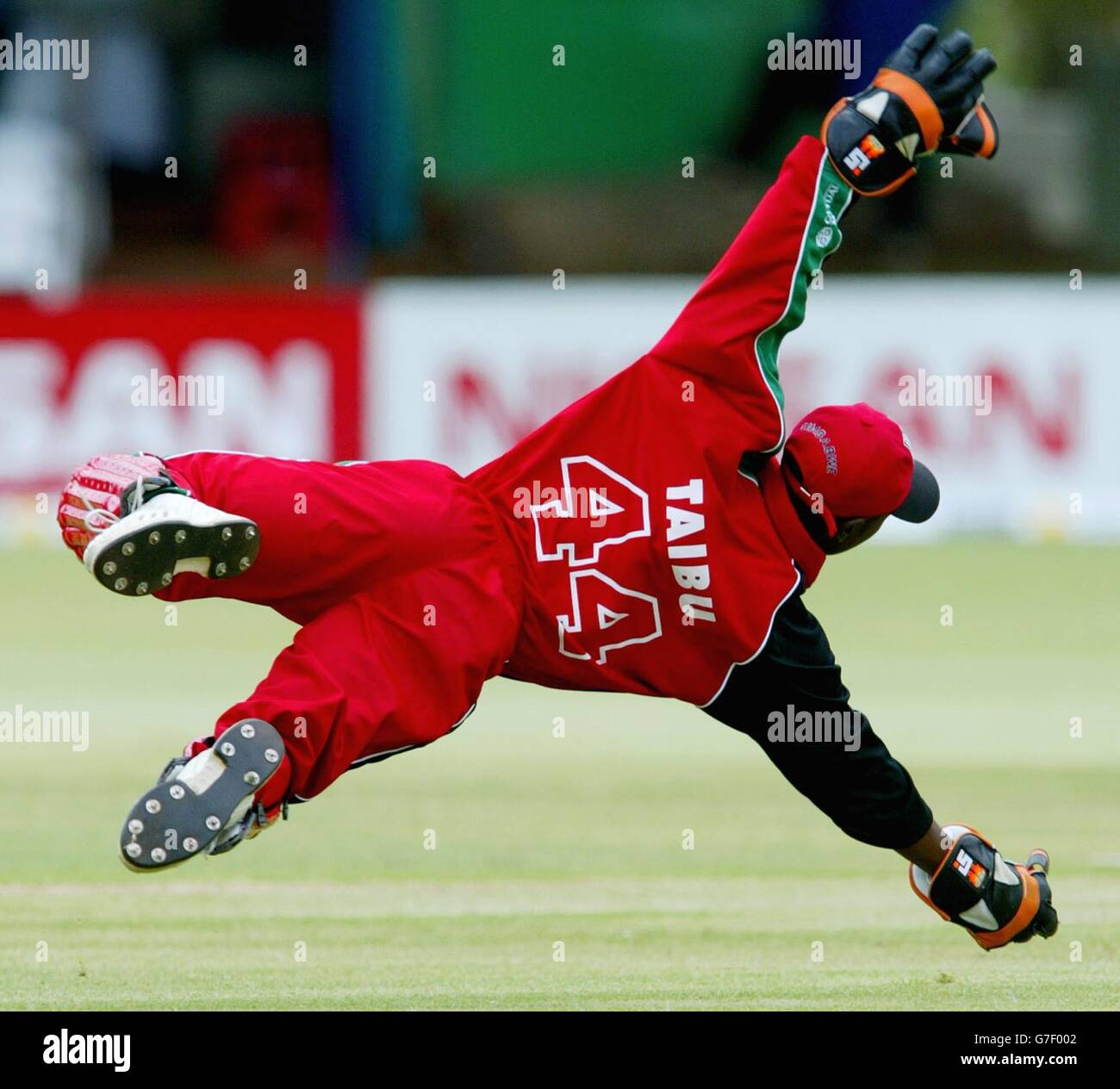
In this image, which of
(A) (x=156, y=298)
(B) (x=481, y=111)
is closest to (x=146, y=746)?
(A) (x=156, y=298)

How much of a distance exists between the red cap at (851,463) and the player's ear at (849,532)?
47 mm

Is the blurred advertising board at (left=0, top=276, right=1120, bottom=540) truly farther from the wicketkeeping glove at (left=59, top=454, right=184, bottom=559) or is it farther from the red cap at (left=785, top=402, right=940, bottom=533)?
the wicketkeeping glove at (left=59, top=454, right=184, bottom=559)

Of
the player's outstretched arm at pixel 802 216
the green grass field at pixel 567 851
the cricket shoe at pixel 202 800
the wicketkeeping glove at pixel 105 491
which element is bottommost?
the green grass field at pixel 567 851

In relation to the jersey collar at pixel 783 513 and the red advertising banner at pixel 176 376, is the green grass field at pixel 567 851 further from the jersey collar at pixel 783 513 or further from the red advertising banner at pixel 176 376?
the red advertising banner at pixel 176 376

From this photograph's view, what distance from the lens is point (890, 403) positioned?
53.2ft

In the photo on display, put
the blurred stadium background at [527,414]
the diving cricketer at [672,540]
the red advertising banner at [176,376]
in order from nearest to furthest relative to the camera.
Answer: the diving cricketer at [672,540] → the blurred stadium background at [527,414] → the red advertising banner at [176,376]

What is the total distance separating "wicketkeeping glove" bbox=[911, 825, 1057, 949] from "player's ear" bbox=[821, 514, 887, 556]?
0.87m

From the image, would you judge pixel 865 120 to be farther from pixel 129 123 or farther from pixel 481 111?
pixel 129 123

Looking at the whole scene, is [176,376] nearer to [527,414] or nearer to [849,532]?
[527,414]

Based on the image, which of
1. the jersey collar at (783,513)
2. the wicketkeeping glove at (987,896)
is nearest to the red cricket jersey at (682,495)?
the jersey collar at (783,513)

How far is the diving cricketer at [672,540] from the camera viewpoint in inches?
223

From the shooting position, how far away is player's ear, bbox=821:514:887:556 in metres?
6.22

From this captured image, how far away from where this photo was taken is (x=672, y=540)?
592 centimetres

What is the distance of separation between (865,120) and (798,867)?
2.84m
